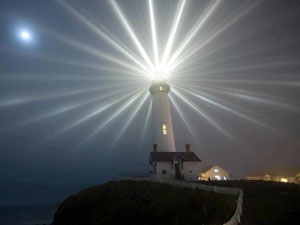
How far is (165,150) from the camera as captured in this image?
1570 inches

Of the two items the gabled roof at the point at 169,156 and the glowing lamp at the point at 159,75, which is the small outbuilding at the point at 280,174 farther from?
the glowing lamp at the point at 159,75

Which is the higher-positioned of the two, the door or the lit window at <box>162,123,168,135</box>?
the lit window at <box>162,123,168,135</box>

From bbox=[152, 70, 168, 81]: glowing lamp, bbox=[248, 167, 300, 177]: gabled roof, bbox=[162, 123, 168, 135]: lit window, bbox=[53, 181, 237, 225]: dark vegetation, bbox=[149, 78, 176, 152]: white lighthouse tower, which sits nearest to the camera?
bbox=[53, 181, 237, 225]: dark vegetation

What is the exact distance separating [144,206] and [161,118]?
2134cm

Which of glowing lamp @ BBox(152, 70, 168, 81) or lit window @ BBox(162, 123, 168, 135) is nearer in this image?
lit window @ BBox(162, 123, 168, 135)

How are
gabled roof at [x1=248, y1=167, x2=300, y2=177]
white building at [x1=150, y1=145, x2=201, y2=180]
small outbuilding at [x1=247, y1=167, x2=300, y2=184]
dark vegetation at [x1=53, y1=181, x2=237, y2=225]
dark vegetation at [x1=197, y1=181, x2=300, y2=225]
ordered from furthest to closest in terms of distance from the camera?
gabled roof at [x1=248, y1=167, x2=300, y2=177] → small outbuilding at [x1=247, y1=167, x2=300, y2=184] → white building at [x1=150, y1=145, x2=201, y2=180] → dark vegetation at [x1=53, y1=181, x2=237, y2=225] → dark vegetation at [x1=197, y1=181, x2=300, y2=225]

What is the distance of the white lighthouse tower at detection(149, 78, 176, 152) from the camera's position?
4056cm

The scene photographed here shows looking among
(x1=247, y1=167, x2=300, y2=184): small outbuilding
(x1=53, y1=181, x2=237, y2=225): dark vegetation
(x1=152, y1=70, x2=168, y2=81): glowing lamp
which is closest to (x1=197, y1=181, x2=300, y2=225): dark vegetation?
(x1=53, y1=181, x2=237, y2=225): dark vegetation

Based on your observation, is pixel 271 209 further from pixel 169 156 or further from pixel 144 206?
pixel 169 156

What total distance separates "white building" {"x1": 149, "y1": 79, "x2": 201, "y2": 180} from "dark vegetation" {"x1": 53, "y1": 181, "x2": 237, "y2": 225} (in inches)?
282

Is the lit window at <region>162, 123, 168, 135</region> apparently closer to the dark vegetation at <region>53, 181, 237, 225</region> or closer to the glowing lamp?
the glowing lamp

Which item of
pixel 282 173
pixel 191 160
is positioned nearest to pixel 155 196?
pixel 191 160

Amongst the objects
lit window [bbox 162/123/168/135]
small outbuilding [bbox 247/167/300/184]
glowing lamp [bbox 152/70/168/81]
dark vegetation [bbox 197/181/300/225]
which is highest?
glowing lamp [bbox 152/70/168/81]

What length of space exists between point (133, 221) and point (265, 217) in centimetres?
1319
